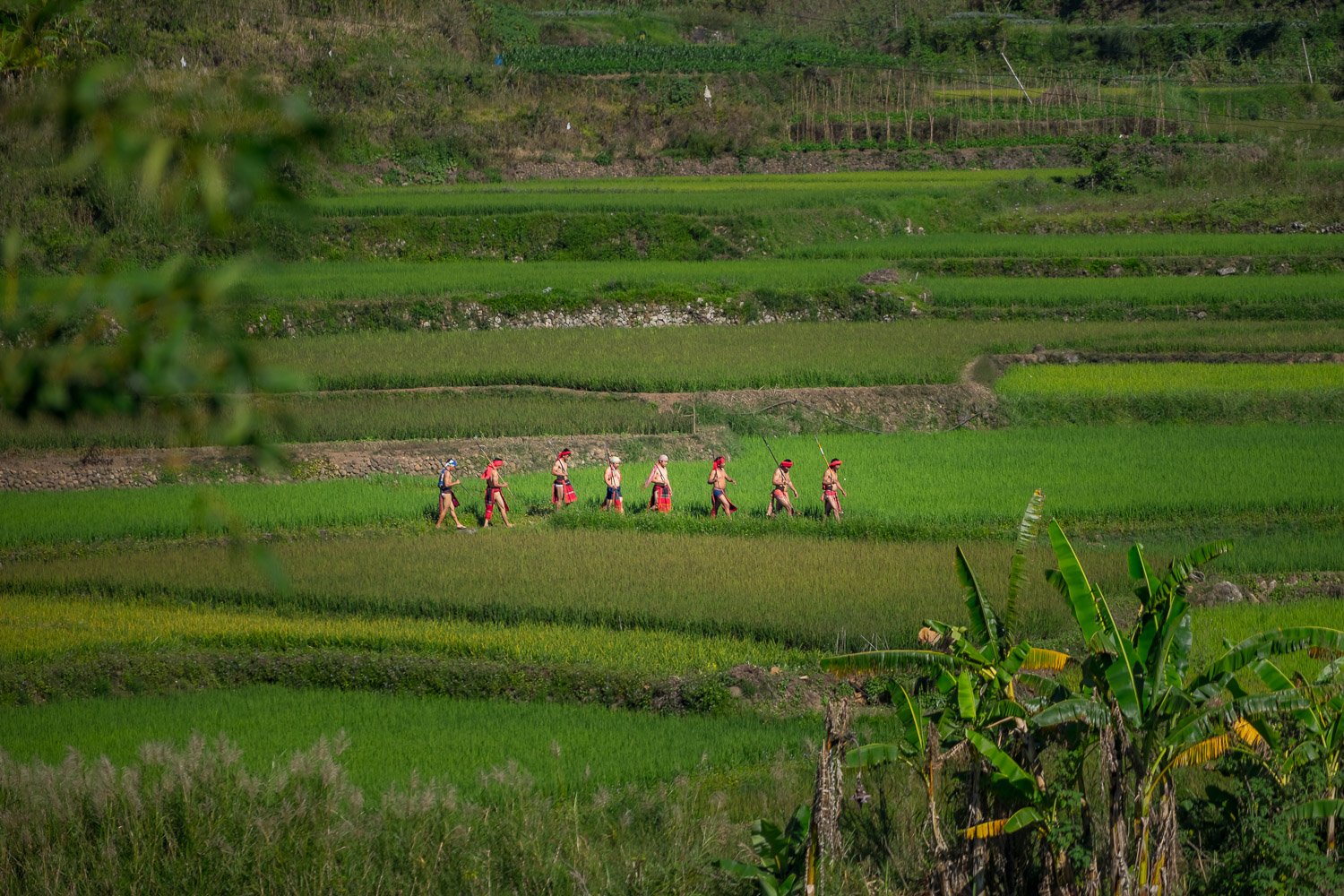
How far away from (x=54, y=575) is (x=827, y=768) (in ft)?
35.1

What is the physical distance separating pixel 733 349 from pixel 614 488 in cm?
838

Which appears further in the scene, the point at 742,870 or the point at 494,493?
the point at 494,493

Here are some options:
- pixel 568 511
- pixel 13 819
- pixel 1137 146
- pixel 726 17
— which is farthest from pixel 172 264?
pixel 726 17

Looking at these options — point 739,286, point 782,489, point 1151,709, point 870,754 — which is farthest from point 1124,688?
point 739,286

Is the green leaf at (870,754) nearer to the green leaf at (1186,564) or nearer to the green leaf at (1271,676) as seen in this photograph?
the green leaf at (1186,564)

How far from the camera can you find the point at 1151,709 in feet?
17.6

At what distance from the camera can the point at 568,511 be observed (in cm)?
1600

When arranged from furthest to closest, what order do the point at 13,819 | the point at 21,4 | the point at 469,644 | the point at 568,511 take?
the point at 568,511, the point at 469,644, the point at 13,819, the point at 21,4

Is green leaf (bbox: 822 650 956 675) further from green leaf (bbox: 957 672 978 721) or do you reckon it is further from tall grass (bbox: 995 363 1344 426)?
tall grass (bbox: 995 363 1344 426)

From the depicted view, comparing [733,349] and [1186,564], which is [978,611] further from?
[733,349]

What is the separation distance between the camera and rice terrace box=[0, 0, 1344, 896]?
5191 millimetres

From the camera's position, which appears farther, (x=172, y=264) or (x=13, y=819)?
(x=13, y=819)

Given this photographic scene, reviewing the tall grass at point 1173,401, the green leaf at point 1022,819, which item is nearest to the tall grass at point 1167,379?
the tall grass at point 1173,401

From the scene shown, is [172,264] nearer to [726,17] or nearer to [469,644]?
[469,644]
